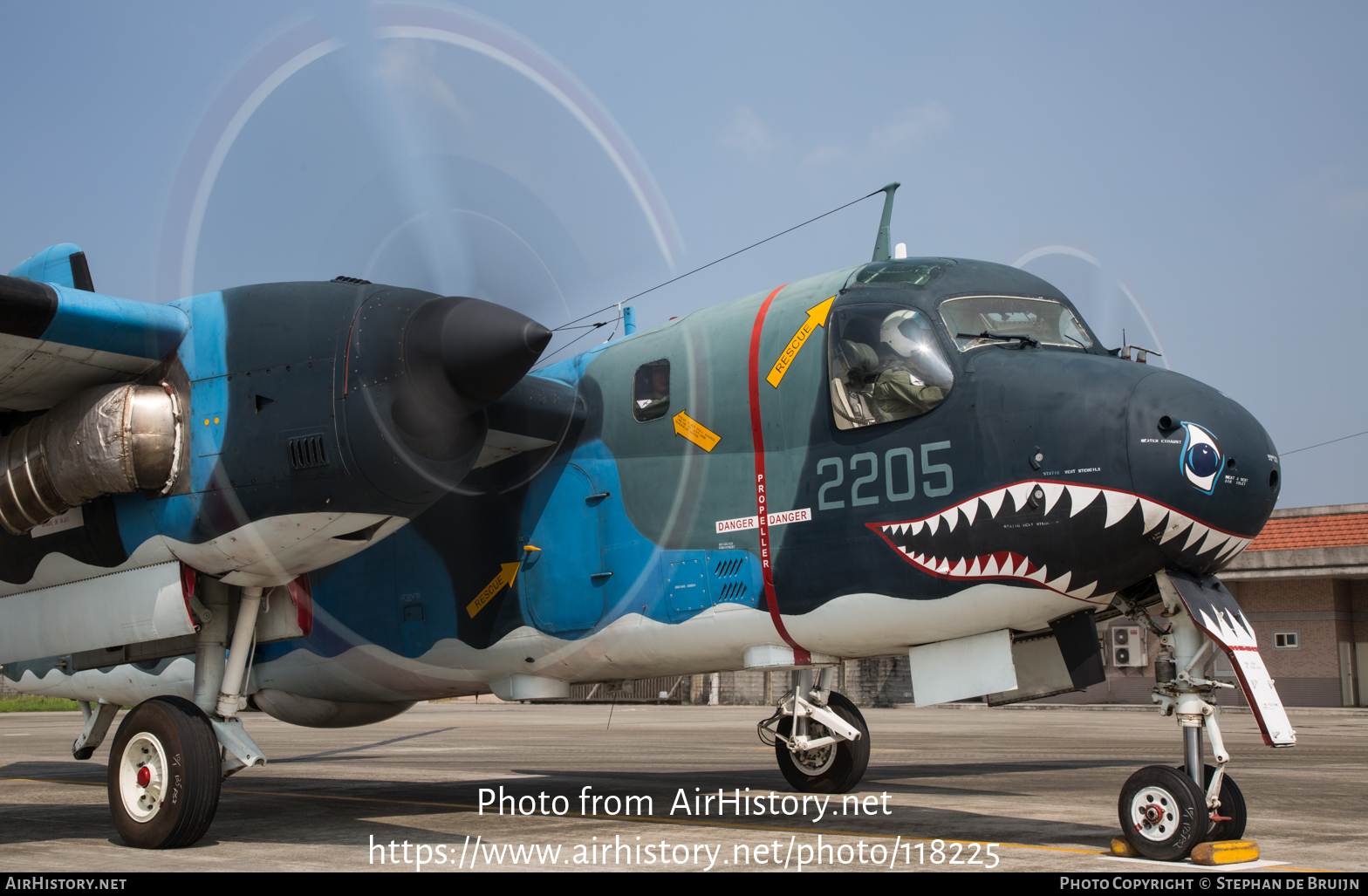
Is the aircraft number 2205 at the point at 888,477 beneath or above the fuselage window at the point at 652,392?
beneath

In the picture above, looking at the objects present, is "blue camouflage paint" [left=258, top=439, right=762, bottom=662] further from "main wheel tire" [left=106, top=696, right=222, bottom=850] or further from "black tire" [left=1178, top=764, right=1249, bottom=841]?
"black tire" [left=1178, top=764, right=1249, bottom=841]

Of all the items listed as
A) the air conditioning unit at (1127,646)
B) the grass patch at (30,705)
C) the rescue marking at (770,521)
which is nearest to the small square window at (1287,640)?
the air conditioning unit at (1127,646)

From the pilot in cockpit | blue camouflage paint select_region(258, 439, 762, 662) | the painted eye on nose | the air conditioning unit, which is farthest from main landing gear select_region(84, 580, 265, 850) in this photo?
the air conditioning unit

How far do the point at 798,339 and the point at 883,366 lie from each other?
2.65ft

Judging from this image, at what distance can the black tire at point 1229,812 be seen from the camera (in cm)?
667

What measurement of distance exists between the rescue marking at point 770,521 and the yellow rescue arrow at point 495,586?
2.12 m

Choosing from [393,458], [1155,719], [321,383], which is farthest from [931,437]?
[1155,719]

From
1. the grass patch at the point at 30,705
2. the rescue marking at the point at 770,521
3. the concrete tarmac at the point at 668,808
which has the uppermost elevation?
the rescue marking at the point at 770,521

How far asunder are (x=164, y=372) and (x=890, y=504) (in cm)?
572

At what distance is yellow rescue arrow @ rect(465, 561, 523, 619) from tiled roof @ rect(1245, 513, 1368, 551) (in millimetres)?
33979

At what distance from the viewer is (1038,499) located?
7.21m

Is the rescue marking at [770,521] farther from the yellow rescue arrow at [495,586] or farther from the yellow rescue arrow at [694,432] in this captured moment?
the yellow rescue arrow at [495,586]

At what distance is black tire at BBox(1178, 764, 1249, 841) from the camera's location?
6.67m
